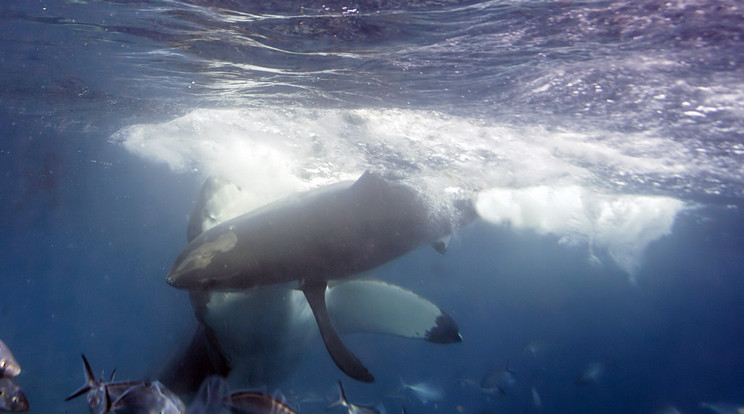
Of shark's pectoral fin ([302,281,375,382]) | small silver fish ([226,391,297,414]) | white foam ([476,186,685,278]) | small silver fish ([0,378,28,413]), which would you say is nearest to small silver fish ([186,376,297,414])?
small silver fish ([226,391,297,414])

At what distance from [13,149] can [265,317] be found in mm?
25353

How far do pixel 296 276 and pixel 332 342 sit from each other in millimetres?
875

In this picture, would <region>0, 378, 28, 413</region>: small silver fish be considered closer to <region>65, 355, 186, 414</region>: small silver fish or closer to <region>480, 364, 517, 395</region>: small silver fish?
<region>65, 355, 186, 414</region>: small silver fish

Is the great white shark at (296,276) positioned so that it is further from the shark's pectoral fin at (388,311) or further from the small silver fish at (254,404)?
the small silver fish at (254,404)

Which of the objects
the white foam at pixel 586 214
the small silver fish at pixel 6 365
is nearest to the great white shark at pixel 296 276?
the small silver fish at pixel 6 365

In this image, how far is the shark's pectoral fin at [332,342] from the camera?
421 cm

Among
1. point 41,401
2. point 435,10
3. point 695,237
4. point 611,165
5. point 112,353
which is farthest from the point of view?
point 112,353

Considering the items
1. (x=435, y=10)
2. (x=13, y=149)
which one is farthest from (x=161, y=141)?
(x=435, y=10)

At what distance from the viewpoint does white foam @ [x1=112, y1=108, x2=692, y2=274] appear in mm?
12203

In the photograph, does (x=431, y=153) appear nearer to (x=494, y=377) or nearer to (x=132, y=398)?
(x=494, y=377)

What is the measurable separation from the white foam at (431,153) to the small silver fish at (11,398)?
210 inches

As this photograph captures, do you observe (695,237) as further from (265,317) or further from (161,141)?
(161,141)

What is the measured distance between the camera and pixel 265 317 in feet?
19.1

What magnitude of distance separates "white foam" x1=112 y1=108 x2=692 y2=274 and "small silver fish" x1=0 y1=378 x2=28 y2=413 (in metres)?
5.33
